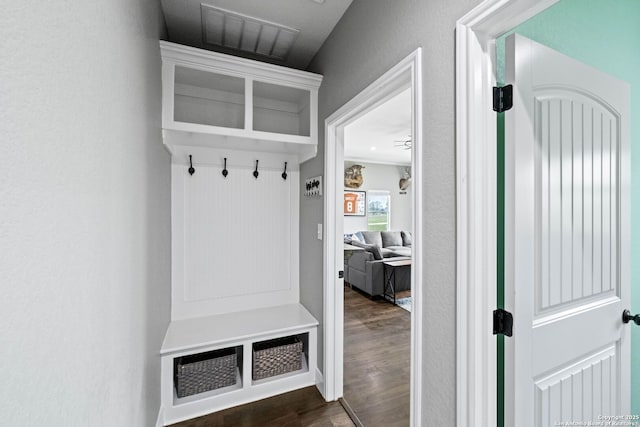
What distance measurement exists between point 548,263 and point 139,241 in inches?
65.3

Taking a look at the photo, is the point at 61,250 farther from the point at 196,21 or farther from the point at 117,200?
the point at 196,21

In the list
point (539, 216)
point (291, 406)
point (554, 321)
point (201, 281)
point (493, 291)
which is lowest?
point (291, 406)

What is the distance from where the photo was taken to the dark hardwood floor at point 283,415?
1771 mm

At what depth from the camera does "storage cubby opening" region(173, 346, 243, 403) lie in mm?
1862

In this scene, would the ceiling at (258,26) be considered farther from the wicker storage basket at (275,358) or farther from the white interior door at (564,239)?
the wicker storage basket at (275,358)

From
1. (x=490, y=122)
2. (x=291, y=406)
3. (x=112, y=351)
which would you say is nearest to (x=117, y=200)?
(x=112, y=351)

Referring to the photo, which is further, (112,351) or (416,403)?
(416,403)

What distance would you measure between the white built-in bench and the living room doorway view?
18.3 inches

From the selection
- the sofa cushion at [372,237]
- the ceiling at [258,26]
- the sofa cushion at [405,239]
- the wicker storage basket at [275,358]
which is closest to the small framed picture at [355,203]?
the sofa cushion at [372,237]

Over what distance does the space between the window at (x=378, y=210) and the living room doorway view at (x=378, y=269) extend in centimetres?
3

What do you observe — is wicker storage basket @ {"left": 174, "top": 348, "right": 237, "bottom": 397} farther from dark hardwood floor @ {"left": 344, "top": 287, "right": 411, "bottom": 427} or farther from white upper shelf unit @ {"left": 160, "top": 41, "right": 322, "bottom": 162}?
white upper shelf unit @ {"left": 160, "top": 41, "right": 322, "bottom": 162}

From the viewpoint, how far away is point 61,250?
1.91 feet

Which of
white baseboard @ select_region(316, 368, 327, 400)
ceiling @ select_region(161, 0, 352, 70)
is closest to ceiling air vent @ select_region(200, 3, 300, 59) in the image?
ceiling @ select_region(161, 0, 352, 70)

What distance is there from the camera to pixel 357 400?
2.02 metres
